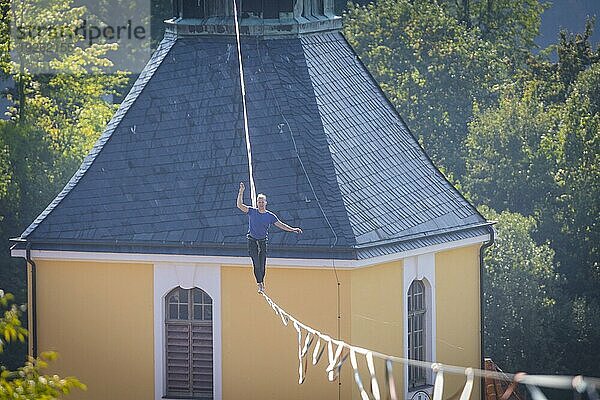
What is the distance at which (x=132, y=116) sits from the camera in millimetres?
31078

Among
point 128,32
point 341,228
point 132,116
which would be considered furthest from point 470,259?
point 128,32

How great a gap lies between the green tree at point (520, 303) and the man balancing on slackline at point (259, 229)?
60.0 feet

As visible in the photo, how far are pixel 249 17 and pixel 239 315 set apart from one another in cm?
426

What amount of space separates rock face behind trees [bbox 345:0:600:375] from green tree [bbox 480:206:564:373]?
22 mm

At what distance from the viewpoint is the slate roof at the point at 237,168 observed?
2977 cm

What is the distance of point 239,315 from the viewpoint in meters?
29.7

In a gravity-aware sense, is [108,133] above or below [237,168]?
above

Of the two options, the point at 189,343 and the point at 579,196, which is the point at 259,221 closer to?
the point at 189,343

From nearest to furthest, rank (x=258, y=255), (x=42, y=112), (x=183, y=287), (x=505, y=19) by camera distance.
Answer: (x=258, y=255), (x=183, y=287), (x=42, y=112), (x=505, y=19)

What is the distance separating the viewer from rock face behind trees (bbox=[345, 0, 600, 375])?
46938 mm

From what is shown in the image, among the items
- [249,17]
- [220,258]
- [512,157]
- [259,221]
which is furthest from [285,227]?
[512,157]

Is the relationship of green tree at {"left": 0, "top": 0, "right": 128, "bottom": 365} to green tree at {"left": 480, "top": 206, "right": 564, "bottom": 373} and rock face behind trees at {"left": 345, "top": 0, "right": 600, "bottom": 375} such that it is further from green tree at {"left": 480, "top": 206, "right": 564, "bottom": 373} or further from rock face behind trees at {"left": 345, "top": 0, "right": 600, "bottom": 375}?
green tree at {"left": 480, "top": 206, "right": 564, "bottom": 373}

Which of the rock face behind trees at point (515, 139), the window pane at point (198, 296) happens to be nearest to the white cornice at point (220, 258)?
the window pane at point (198, 296)

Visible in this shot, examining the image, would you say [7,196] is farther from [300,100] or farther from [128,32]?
[300,100]
